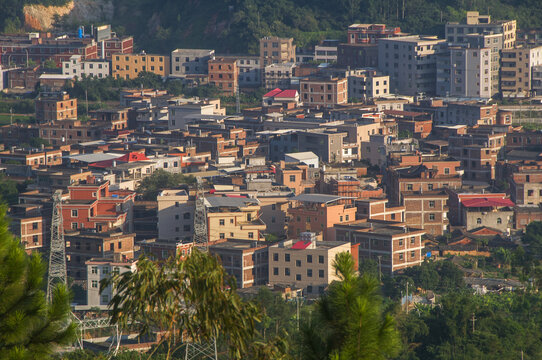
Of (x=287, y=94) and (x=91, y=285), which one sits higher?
(x=287, y=94)

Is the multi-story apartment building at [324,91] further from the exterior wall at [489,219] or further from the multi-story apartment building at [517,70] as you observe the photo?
the exterior wall at [489,219]

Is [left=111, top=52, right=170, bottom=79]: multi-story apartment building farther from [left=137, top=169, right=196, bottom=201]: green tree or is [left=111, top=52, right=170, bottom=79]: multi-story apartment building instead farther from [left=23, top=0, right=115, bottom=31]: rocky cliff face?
[left=137, top=169, right=196, bottom=201]: green tree

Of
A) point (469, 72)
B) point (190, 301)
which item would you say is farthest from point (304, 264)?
point (469, 72)

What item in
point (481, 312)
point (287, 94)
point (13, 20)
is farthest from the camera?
point (13, 20)

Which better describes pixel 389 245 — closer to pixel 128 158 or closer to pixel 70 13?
pixel 128 158

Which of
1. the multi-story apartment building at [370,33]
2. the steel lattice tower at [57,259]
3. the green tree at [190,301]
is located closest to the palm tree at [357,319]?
the green tree at [190,301]

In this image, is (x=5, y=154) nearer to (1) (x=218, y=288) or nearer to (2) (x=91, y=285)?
(2) (x=91, y=285)

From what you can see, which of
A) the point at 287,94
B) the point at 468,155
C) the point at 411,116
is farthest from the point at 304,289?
the point at 287,94
